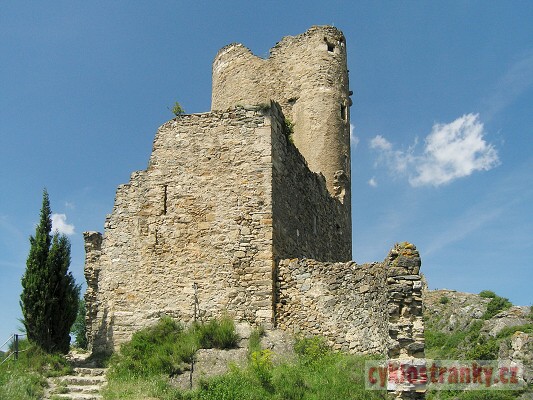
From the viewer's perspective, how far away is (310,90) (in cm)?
2045

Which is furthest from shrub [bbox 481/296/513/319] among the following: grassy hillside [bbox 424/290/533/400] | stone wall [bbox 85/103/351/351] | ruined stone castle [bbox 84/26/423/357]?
stone wall [bbox 85/103/351/351]

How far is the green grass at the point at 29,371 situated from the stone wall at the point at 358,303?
522 cm

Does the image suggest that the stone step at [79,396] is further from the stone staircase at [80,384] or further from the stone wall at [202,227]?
the stone wall at [202,227]

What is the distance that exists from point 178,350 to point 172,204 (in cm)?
396

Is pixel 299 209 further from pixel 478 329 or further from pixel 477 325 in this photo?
pixel 477 325

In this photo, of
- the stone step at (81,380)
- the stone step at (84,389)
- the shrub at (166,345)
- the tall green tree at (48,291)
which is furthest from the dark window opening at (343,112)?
the stone step at (84,389)

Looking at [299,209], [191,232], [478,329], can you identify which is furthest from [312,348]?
[478,329]

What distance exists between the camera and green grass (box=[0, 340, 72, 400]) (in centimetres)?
1096

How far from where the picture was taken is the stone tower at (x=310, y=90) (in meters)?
20.1

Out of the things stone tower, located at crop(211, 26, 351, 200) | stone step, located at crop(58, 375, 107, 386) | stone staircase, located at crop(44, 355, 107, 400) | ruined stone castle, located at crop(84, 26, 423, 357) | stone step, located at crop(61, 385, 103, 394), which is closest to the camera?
stone staircase, located at crop(44, 355, 107, 400)

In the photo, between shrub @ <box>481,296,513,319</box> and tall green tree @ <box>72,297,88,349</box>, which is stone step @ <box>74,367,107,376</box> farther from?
shrub @ <box>481,296,513,319</box>

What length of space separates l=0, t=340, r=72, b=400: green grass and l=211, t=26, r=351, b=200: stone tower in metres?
10.6

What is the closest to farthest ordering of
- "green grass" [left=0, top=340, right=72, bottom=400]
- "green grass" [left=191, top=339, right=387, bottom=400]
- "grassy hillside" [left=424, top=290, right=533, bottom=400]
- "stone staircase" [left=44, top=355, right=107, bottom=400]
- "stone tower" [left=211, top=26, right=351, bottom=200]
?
"green grass" [left=191, top=339, right=387, bottom=400], "green grass" [left=0, top=340, right=72, bottom=400], "stone staircase" [left=44, top=355, right=107, bottom=400], "stone tower" [left=211, top=26, right=351, bottom=200], "grassy hillside" [left=424, top=290, right=533, bottom=400]

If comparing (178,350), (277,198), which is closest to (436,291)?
(277,198)
